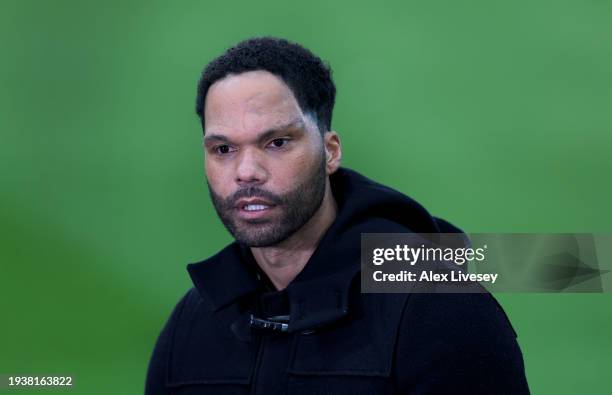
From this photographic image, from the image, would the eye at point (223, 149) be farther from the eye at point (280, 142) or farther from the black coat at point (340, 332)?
the black coat at point (340, 332)

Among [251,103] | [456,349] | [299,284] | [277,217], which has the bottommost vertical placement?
[456,349]

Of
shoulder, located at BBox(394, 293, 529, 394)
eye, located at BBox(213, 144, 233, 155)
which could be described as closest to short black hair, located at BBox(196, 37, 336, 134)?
eye, located at BBox(213, 144, 233, 155)

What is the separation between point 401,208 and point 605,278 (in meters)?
0.84

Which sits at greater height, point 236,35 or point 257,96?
point 236,35

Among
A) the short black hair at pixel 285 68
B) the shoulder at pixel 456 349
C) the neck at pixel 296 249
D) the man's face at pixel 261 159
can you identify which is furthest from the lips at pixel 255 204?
the shoulder at pixel 456 349

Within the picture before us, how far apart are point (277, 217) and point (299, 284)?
154 millimetres

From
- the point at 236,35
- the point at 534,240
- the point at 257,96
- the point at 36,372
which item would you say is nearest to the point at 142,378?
the point at 36,372

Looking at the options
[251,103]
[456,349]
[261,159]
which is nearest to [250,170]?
[261,159]

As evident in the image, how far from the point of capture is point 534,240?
8.45 ft

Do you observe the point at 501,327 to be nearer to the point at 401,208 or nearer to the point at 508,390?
the point at 508,390

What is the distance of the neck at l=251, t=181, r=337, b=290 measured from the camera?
204cm

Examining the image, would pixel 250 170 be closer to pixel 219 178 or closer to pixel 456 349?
pixel 219 178

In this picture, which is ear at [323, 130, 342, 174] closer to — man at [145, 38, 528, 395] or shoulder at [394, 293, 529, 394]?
man at [145, 38, 528, 395]

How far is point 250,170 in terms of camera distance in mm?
1931
